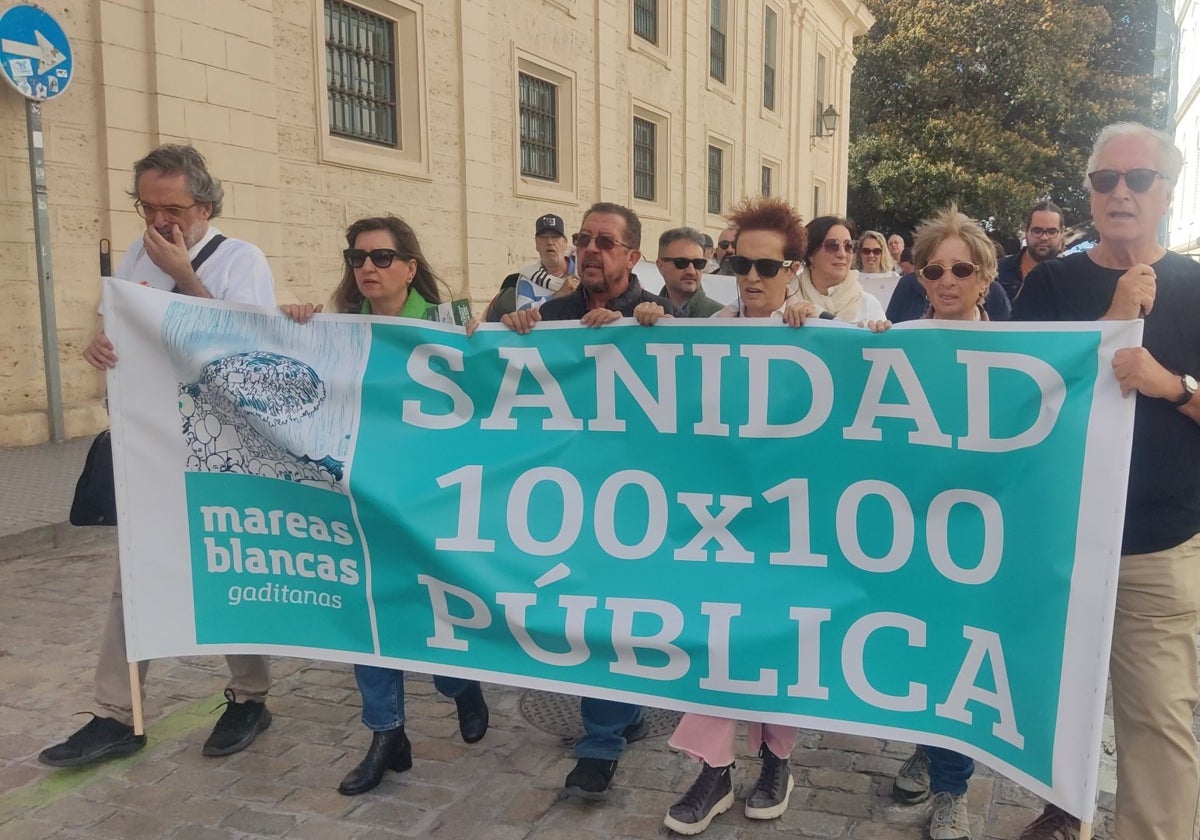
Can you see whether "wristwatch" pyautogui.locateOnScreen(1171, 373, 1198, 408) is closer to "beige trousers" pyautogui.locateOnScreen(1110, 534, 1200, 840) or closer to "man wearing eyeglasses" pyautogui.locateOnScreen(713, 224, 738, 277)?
"beige trousers" pyautogui.locateOnScreen(1110, 534, 1200, 840)

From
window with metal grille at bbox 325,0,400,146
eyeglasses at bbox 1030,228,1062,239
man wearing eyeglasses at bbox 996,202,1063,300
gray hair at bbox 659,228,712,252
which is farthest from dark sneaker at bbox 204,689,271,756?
window with metal grille at bbox 325,0,400,146

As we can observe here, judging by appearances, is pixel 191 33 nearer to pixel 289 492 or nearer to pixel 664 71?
pixel 289 492

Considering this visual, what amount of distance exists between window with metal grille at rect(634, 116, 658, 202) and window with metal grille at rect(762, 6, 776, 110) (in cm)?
696

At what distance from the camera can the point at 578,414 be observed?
310cm

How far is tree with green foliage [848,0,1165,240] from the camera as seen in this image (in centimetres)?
3067

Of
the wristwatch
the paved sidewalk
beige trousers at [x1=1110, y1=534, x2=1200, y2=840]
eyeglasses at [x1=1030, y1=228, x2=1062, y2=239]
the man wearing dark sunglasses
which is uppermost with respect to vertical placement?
eyeglasses at [x1=1030, y1=228, x2=1062, y2=239]

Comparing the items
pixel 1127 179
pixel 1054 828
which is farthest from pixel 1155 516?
pixel 1054 828

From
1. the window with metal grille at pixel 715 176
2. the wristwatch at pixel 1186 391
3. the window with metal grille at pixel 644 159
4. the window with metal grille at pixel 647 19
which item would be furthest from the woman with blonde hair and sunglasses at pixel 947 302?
the window with metal grille at pixel 715 176

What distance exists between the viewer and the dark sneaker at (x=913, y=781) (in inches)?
123

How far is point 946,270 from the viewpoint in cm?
303

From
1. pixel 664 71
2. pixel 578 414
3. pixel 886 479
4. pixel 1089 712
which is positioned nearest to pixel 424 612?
pixel 578 414

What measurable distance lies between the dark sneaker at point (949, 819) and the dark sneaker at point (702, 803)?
0.61m

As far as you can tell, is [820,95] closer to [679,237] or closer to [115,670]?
[679,237]

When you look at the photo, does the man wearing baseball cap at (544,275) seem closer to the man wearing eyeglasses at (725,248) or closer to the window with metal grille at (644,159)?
the man wearing eyeglasses at (725,248)
